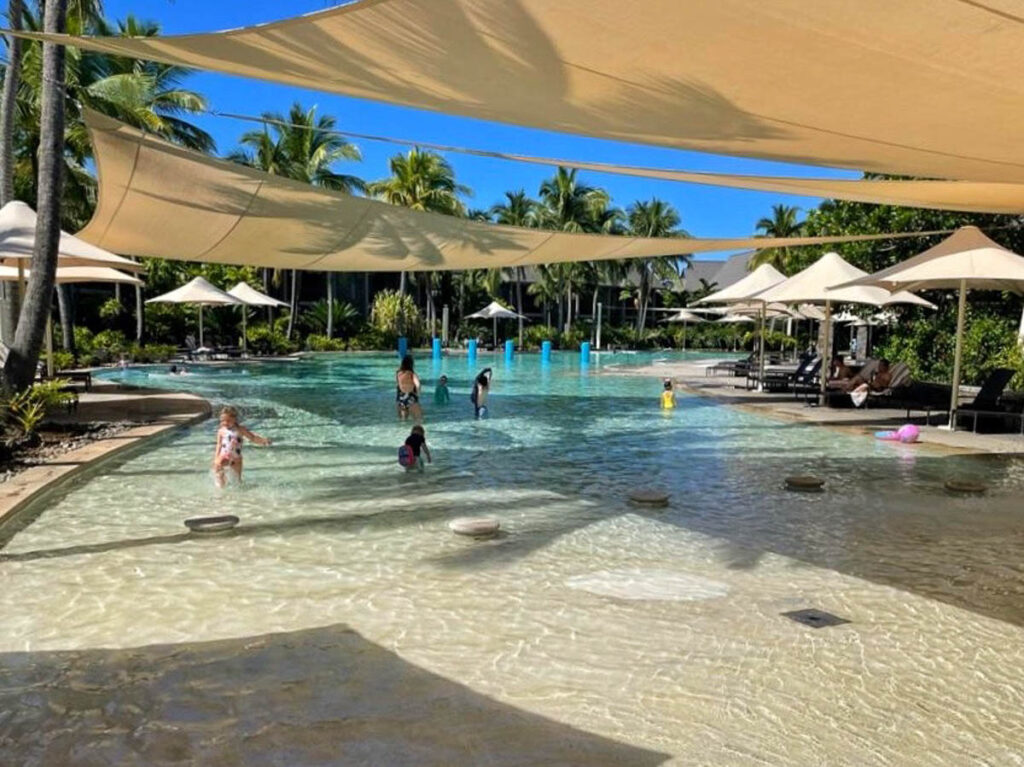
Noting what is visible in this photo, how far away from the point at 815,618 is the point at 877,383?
11249 mm

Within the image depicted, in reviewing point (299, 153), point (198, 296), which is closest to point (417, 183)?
point (299, 153)

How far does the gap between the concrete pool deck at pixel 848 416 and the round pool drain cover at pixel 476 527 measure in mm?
6608

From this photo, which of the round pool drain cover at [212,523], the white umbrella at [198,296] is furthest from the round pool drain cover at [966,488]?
the white umbrella at [198,296]

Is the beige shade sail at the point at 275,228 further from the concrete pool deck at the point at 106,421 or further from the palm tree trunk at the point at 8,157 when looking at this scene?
the palm tree trunk at the point at 8,157

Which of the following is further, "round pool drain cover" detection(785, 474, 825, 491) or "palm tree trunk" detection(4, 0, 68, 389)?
"palm tree trunk" detection(4, 0, 68, 389)

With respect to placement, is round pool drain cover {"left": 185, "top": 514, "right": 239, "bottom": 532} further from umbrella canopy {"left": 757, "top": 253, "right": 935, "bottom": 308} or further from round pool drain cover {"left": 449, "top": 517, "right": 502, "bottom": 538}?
umbrella canopy {"left": 757, "top": 253, "right": 935, "bottom": 308}

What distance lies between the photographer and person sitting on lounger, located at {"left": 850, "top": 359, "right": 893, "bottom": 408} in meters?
13.8

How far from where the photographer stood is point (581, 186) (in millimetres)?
44938

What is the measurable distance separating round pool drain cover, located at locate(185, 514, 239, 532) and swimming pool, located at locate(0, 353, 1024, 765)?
139 mm

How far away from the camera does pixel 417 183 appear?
3678 cm

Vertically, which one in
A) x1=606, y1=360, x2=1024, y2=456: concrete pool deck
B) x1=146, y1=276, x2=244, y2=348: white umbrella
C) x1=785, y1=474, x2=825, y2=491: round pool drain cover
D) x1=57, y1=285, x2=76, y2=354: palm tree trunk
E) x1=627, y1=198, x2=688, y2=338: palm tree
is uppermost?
x1=627, y1=198, x2=688, y2=338: palm tree

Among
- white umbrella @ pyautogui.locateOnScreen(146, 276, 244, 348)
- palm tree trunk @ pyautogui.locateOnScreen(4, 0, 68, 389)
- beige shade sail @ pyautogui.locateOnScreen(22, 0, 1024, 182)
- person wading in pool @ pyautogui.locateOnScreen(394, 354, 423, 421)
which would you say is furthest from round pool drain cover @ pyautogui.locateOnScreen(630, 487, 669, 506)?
white umbrella @ pyautogui.locateOnScreen(146, 276, 244, 348)

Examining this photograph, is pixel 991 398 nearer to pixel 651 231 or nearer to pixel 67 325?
pixel 67 325

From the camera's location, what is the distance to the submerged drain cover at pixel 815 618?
13.8 ft
